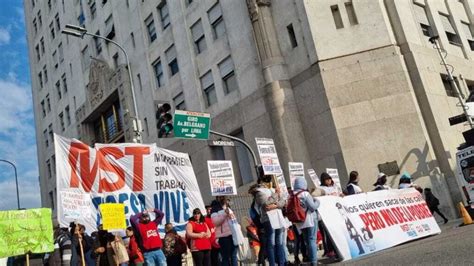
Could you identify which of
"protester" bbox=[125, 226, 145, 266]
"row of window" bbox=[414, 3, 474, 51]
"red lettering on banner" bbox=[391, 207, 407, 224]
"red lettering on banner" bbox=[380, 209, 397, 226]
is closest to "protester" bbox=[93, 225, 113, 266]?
"protester" bbox=[125, 226, 145, 266]

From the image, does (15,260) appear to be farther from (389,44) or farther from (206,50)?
(389,44)

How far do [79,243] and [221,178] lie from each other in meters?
3.52

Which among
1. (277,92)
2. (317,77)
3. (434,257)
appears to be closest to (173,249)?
(434,257)

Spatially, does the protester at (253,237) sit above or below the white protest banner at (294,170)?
below

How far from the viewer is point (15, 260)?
58.0 feet

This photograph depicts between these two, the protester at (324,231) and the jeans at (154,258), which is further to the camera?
the protester at (324,231)

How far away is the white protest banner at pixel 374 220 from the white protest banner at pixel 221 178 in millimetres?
2860

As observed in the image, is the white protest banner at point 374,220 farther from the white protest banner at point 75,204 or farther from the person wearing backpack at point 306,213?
the white protest banner at point 75,204

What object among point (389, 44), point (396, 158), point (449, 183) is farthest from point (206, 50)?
point (449, 183)

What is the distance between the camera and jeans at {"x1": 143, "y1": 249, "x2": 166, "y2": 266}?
8.89 meters

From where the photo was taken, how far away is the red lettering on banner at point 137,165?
11488 millimetres

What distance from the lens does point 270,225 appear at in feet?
28.6

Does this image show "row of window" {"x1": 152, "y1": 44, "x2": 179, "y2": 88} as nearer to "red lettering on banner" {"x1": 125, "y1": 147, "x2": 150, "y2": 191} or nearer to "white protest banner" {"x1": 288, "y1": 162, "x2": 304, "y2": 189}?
"white protest banner" {"x1": 288, "y1": 162, "x2": 304, "y2": 189}

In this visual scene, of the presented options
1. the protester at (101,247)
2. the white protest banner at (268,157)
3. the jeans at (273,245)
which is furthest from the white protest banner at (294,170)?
the protester at (101,247)
